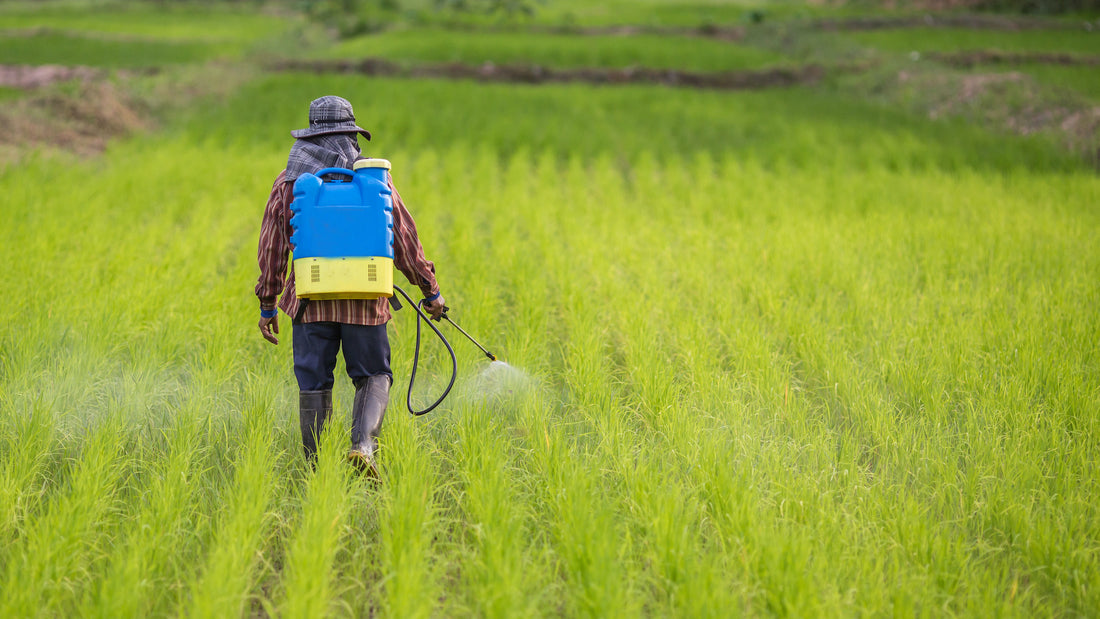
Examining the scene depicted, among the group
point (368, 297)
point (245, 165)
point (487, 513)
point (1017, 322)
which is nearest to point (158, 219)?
point (245, 165)

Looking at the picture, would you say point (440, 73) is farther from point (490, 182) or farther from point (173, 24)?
point (173, 24)

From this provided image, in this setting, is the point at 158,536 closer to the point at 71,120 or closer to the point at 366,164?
the point at 366,164

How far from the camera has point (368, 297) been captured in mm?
2365

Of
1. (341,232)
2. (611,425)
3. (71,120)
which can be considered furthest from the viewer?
(71,120)

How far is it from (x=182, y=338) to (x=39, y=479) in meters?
1.12

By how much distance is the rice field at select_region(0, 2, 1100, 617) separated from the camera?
1.93m

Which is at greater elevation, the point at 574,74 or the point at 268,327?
the point at 574,74

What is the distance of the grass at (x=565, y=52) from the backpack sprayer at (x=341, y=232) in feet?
51.5

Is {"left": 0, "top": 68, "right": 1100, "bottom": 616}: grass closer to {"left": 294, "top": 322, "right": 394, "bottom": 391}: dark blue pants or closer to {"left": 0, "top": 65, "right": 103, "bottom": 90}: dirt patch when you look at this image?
{"left": 294, "top": 322, "right": 394, "bottom": 391}: dark blue pants

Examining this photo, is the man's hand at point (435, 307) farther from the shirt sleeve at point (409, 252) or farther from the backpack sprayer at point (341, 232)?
the backpack sprayer at point (341, 232)

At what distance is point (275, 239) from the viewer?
2475 millimetres

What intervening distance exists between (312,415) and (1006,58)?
59.9ft

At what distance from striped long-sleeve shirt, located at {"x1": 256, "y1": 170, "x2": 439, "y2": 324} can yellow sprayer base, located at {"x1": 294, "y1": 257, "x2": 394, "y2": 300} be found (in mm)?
159

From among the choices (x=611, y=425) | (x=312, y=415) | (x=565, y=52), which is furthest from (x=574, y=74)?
(x=312, y=415)
